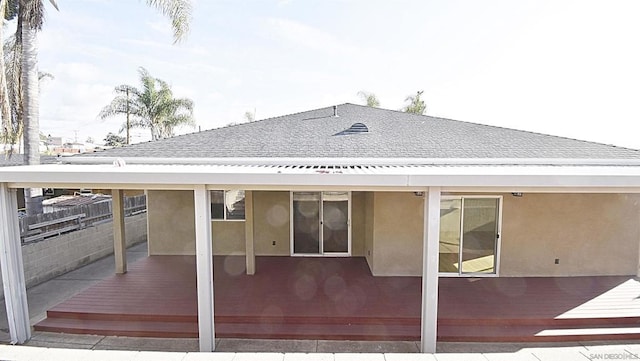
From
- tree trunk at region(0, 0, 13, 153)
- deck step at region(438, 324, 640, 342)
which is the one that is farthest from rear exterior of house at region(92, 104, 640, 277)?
tree trunk at region(0, 0, 13, 153)

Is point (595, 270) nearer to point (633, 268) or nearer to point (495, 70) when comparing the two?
point (633, 268)

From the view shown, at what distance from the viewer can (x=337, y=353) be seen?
16.3ft

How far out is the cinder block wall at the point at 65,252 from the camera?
786cm

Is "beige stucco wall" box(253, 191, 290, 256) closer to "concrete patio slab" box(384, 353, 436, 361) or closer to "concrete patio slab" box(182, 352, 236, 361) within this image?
"concrete patio slab" box(182, 352, 236, 361)

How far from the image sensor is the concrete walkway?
461 centimetres

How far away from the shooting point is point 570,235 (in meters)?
7.81

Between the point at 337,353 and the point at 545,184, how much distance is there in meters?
4.09

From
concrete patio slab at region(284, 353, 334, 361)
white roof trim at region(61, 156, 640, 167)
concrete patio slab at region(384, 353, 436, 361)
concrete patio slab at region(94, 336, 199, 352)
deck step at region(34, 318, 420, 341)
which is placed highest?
white roof trim at region(61, 156, 640, 167)

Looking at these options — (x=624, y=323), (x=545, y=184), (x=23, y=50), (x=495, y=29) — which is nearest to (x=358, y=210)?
(x=545, y=184)

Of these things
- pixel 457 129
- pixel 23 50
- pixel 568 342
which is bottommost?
pixel 568 342

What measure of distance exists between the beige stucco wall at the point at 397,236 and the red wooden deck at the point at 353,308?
→ 37 cm

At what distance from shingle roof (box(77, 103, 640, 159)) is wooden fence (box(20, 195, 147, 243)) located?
2114 millimetres

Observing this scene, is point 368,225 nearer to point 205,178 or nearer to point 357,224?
point 357,224

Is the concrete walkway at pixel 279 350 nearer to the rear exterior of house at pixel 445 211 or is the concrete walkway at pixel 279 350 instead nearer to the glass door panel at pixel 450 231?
the glass door panel at pixel 450 231
